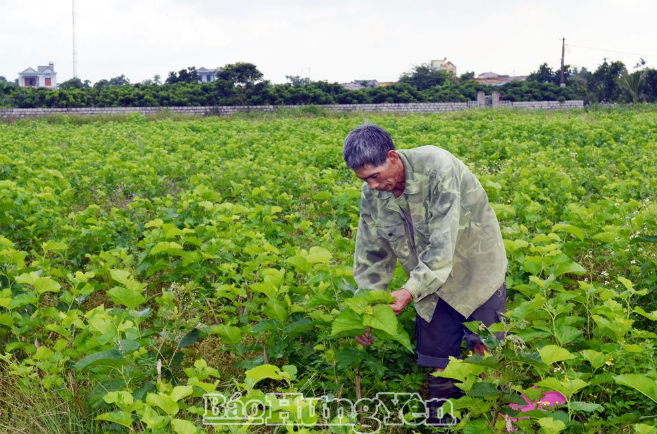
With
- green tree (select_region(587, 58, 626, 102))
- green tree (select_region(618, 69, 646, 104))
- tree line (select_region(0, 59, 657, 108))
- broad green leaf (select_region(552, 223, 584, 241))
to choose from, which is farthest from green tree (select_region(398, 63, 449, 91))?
broad green leaf (select_region(552, 223, 584, 241))

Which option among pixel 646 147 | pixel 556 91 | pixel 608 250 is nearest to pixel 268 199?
pixel 608 250

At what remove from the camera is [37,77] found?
293 ft

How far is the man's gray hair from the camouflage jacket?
0.70ft

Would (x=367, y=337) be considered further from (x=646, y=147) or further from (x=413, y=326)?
(x=646, y=147)

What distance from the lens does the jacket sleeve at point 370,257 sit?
3.18 meters

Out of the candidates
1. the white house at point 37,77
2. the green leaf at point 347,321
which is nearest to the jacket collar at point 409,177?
the green leaf at point 347,321

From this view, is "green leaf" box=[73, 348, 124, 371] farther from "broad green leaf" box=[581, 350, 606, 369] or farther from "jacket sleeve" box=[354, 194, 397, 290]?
"broad green leaf" box=[581, 350, 606, 369]

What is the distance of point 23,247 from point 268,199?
2284mm

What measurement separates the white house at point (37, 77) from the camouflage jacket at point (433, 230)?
9444 centimetres

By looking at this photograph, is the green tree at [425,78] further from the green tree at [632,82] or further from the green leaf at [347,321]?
the green leaf at [347,321]

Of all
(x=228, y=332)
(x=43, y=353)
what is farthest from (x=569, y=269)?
(x=43, y=353)

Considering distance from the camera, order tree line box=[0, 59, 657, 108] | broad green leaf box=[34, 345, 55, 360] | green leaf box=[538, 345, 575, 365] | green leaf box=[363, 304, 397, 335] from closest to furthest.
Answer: green leaf box=[538, 345, 575, 365] → green leaf box=[363, 304, 397, 335] → broad green leaf box=[34, 345, 55, 360] → tree line box=[0, 59, 657, 108]

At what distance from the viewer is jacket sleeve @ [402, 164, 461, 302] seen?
2.79 meters

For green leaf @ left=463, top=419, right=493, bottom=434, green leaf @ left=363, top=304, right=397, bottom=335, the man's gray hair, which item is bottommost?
green leaf @ left=463, top=419, right=493, bottom=434
